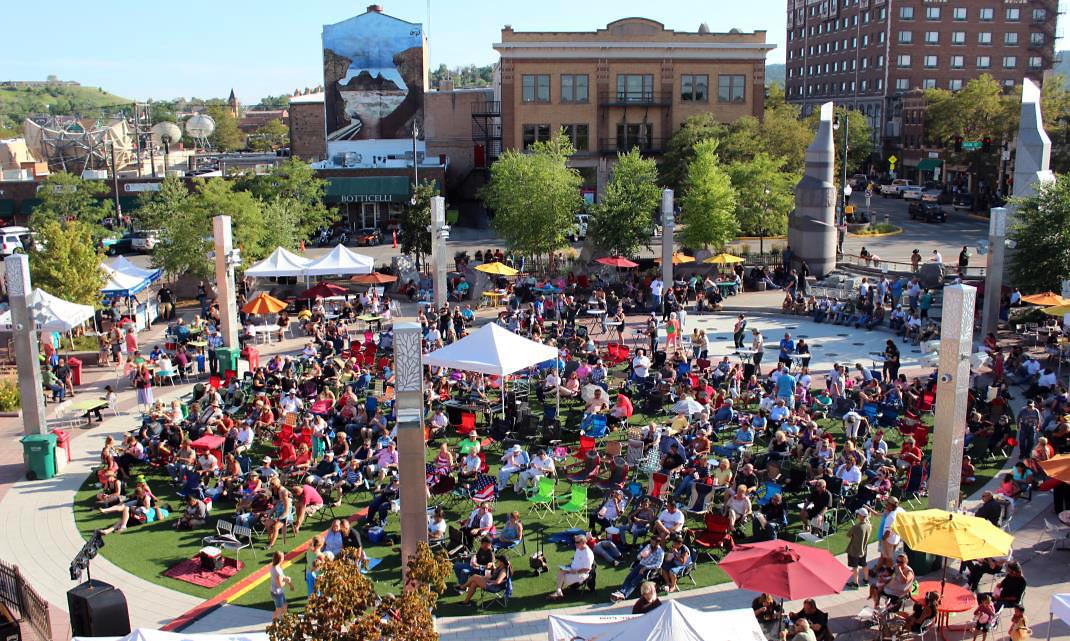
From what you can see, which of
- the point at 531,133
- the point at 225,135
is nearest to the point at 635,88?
the point at 531,133

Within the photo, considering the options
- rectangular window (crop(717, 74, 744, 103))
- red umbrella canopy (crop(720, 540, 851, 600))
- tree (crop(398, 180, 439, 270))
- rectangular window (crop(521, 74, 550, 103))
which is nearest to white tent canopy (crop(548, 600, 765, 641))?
red umbrella canopy (crop(720, 540, 851, 600))

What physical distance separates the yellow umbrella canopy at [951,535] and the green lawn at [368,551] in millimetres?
2736

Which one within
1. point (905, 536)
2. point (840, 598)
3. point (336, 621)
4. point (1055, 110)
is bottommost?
point (840, 598)

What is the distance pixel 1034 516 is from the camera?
645 inches

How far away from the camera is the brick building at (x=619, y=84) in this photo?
61.2m

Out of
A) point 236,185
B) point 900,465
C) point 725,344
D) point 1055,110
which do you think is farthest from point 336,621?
point 1055,110

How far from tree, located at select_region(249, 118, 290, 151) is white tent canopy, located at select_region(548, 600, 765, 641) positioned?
125m

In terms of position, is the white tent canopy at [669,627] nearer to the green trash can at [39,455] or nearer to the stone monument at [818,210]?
the green trash can at [39,455]

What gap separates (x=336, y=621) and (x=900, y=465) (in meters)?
12.4

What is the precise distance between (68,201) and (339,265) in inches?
1121

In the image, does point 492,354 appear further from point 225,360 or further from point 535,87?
point 535,87

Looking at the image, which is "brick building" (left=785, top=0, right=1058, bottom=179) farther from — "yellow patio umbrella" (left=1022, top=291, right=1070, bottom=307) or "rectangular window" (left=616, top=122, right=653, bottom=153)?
"yellow patio umbrella" (left=1022, top=291, right=1070, bottom=307)

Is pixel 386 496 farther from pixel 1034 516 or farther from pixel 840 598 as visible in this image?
pixel 1034 516

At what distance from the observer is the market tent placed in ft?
110
